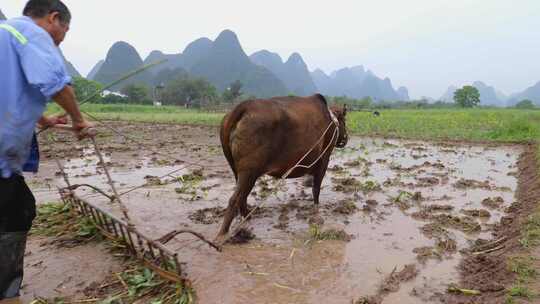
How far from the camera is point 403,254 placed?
4.38 meters

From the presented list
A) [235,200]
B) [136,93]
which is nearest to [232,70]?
[136,93]

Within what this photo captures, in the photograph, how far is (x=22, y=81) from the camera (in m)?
2.82

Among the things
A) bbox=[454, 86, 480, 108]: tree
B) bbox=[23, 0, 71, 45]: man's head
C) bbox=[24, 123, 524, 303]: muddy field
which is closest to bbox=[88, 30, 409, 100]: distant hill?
bbox=[454, 86, 480, 108]: tree

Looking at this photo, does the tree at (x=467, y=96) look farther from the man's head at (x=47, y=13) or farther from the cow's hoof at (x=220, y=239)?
the man's head at (x=47, y=13)

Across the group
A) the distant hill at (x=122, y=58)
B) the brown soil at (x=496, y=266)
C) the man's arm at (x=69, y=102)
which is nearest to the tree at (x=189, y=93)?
the distant hill at (x=122, y=58)

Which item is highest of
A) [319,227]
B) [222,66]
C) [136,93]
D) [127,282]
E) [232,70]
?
[222,66]

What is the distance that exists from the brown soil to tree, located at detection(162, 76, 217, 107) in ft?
181

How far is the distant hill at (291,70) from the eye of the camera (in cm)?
15206

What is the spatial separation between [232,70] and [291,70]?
170 feet

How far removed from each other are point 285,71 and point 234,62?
1877 inches

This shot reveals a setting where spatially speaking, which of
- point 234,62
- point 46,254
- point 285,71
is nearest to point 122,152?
point 46,254

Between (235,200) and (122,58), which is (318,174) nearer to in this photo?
(235,200)

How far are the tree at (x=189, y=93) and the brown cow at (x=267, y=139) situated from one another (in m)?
54.3

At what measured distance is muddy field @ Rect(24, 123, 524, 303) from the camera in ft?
11.9
